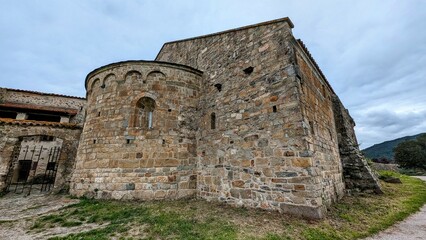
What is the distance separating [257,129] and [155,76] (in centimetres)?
466

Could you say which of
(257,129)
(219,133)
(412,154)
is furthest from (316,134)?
(412,154)

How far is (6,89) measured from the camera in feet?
58.1

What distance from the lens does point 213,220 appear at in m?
4.71

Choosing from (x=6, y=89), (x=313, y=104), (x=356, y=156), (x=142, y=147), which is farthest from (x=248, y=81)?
(x=6, y=89)

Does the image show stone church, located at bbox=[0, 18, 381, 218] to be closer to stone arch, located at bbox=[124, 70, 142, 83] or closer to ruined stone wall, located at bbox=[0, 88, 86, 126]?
stone arch, located at bbox=[124, 70, 142, 83]

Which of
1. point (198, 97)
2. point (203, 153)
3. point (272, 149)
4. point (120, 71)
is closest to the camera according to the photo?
point (272, 149)

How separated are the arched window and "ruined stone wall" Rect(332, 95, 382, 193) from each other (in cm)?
849

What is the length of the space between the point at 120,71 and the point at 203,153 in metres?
4.71

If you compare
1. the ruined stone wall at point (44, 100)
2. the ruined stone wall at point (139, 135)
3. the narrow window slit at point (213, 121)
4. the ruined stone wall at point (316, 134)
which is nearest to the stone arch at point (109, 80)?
the ruined stone wall at point (139, 135)

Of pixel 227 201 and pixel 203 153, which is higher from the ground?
pixel 203 153

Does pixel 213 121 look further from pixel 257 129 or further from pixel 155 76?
pixel 155 76

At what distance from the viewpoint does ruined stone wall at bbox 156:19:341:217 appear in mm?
5027

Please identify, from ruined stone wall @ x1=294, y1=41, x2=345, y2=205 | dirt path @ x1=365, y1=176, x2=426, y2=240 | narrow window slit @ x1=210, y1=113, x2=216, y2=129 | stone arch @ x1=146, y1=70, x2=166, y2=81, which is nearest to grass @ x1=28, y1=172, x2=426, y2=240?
dirt path @ x1=365, y1=176, x2=426, y2=240

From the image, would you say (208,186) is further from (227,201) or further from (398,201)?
(398,201)
